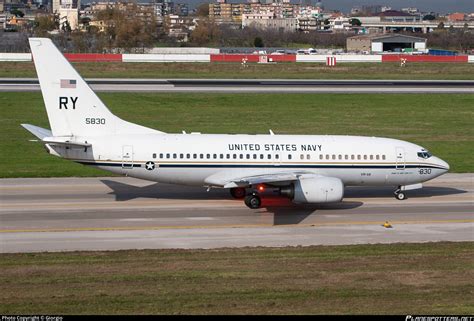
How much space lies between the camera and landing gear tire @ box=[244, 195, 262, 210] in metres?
37.9

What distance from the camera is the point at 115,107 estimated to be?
7219cm

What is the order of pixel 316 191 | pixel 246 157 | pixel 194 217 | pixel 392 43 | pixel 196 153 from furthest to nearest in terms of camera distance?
pixel 392 43 → pixel 246 157 → pixel 196 153 → pixel 316 191 → pixel 194 217

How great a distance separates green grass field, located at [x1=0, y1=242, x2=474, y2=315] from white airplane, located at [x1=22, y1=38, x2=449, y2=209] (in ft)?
23.0

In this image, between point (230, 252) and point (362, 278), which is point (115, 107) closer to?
point (230, 252)

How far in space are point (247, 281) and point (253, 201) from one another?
38.2 feet

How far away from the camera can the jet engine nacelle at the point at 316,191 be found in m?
36.7

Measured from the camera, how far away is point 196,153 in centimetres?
3831

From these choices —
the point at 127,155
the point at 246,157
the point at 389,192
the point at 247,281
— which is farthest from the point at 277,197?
the point at 247,281

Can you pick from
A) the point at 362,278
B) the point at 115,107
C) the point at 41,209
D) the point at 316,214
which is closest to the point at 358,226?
the point at 316,214

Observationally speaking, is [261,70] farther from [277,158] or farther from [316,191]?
[316,191]

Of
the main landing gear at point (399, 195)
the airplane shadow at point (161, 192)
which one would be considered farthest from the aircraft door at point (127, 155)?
the main landing gear at point (399, 195)

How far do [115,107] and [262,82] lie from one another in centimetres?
2564

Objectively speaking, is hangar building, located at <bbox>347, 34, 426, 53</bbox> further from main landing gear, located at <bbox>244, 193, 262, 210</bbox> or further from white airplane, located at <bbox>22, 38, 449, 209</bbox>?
main landing gear, located at <bbox>244, 193, 262, 210</bbox>

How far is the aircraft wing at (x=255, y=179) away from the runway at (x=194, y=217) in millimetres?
1264
